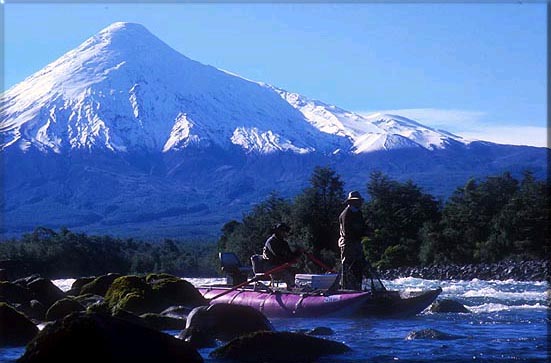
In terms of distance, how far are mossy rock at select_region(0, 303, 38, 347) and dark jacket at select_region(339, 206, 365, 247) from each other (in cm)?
600

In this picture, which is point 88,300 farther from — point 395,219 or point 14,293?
point 395,219

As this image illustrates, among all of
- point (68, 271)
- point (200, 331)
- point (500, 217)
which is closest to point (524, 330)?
point (200, 331)

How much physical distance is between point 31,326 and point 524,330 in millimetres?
7928

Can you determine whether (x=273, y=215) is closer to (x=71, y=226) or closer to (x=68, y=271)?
(x=68, y=271)

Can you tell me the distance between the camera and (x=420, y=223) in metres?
60.8

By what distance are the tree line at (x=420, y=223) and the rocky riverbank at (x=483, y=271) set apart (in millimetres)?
2413

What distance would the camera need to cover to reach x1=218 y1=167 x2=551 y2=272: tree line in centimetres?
5288

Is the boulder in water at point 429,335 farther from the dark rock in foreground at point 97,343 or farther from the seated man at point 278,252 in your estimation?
the seated man at point 278,252

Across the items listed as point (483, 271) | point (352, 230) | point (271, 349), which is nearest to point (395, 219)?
point (483, 271)

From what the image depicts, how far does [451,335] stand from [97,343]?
→ 6.71 meters

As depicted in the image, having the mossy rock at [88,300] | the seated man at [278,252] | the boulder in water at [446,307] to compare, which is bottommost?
the boulder in water at [446,307]

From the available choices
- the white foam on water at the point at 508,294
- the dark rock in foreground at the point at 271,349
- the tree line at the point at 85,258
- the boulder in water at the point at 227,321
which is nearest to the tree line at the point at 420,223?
the tree line at the point at 85,258

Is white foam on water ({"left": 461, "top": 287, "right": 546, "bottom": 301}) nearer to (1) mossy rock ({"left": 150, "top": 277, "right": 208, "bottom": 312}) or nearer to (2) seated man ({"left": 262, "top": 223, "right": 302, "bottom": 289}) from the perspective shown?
(2) seated man ({"left": 262, "top": 223, "right": 302, "bottom": 289})

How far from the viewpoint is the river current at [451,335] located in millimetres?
13500
